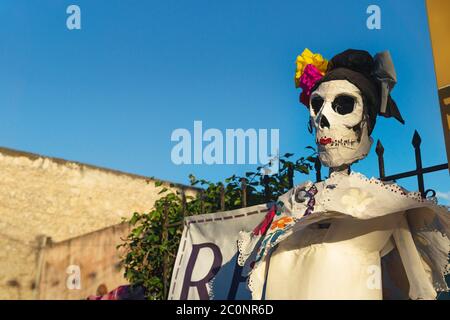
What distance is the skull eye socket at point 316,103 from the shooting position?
2.86 metres

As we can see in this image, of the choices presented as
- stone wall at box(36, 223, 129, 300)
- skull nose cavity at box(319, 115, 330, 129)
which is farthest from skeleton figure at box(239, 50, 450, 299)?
stone wall at box(36, 223, 129, 300)

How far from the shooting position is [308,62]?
3.08 m

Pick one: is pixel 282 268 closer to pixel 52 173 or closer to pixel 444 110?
pixel 444 110

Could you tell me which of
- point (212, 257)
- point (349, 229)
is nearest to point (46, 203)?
point (212, 257)

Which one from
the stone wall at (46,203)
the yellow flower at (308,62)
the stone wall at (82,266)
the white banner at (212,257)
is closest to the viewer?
the yellow flower at (308,62)

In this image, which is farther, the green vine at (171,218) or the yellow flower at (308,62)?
the green vine at (171,218)

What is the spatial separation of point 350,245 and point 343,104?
78 centimetres

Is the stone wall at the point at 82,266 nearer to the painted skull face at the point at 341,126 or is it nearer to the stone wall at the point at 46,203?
the stone wall at the point at 46,203

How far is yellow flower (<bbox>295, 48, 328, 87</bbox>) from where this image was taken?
304 cm

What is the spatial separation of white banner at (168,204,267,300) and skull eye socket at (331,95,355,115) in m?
1.22

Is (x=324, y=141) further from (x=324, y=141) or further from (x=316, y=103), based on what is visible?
(x=316, y=103)

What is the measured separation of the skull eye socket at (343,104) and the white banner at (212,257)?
122 cm

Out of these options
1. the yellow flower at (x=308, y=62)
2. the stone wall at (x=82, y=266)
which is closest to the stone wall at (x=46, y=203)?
the stone wall at (x=82, y=266)

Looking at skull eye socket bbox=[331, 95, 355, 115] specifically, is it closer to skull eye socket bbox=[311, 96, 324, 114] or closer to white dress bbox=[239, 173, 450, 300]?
skull eye socket bbox=[311, 96, 324, 114]
